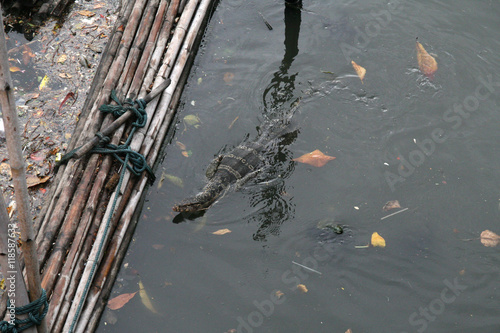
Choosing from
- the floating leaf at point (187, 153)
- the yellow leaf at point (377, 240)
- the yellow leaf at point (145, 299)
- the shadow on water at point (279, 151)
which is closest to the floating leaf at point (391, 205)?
the yellow leaf at point (377, 240)

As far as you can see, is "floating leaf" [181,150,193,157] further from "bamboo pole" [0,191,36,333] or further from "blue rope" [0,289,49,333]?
"bamboo pole" [0,191,36,333]

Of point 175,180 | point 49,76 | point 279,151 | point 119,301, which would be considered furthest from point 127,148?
point 279,151

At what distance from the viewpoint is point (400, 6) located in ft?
32.4

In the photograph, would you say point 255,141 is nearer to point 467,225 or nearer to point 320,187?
point 320,187

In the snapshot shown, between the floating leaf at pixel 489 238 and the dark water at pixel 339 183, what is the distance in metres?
0.09

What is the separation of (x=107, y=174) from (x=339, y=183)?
348cm

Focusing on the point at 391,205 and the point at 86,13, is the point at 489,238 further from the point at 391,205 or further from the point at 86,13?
the point at 86,13

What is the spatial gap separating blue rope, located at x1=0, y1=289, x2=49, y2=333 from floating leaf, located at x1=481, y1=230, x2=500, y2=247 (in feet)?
18.9

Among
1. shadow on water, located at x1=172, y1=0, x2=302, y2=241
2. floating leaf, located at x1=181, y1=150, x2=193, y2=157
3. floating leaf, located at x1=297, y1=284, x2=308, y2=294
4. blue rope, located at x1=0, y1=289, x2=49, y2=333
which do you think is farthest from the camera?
floating leaf, located at x1=181, y1=150, x2=193, y2=157

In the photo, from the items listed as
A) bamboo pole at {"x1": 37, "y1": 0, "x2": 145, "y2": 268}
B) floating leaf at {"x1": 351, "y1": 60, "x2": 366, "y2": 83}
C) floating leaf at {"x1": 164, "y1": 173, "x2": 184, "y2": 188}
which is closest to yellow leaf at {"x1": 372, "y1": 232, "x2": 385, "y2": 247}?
floating leaf at {"x1": 164, "y1": 173, "x2": 184, "y2": 188}

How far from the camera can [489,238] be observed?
258 inches

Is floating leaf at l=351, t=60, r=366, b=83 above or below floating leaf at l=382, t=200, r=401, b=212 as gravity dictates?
above

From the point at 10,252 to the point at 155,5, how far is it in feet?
19.2

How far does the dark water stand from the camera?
576cm
